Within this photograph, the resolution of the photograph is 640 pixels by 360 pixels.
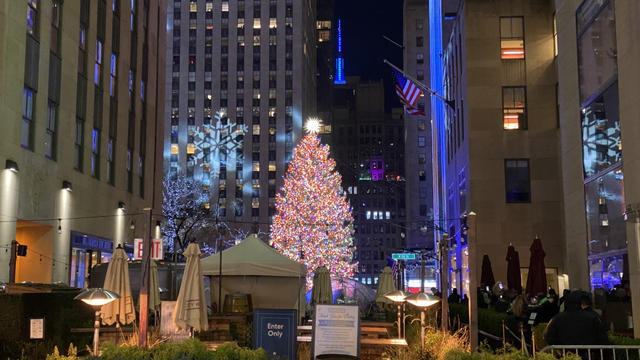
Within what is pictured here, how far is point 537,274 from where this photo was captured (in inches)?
940

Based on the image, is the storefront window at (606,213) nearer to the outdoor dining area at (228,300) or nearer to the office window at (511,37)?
the outdoor dining area at (228,300)

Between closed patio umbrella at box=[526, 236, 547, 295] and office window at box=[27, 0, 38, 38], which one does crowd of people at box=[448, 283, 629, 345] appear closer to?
closed patio umbrella at box=[526, 236, 547, 295]

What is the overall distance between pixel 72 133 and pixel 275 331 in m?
23.0

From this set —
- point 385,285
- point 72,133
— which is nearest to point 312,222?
point 72,133

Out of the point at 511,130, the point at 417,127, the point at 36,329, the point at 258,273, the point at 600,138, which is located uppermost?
the point at 417,127

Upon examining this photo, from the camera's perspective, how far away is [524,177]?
3919 centimetres

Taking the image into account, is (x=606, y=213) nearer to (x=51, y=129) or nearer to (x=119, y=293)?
(x=119, y=293)

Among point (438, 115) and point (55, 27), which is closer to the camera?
point (55, 27)

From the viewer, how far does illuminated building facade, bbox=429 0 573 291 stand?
38562 mm

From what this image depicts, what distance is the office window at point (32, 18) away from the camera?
28341 millimetres

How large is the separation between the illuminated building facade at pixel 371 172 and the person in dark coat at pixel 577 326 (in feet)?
450

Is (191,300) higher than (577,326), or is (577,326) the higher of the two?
(191,300)

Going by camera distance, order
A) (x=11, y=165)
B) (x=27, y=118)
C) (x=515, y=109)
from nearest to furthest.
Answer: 1. (x=11, y=165)
2. (x=27, y=118)
3. (x=515, y=109)

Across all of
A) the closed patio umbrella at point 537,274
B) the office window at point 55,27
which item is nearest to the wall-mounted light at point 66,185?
the office window at point 55,27
